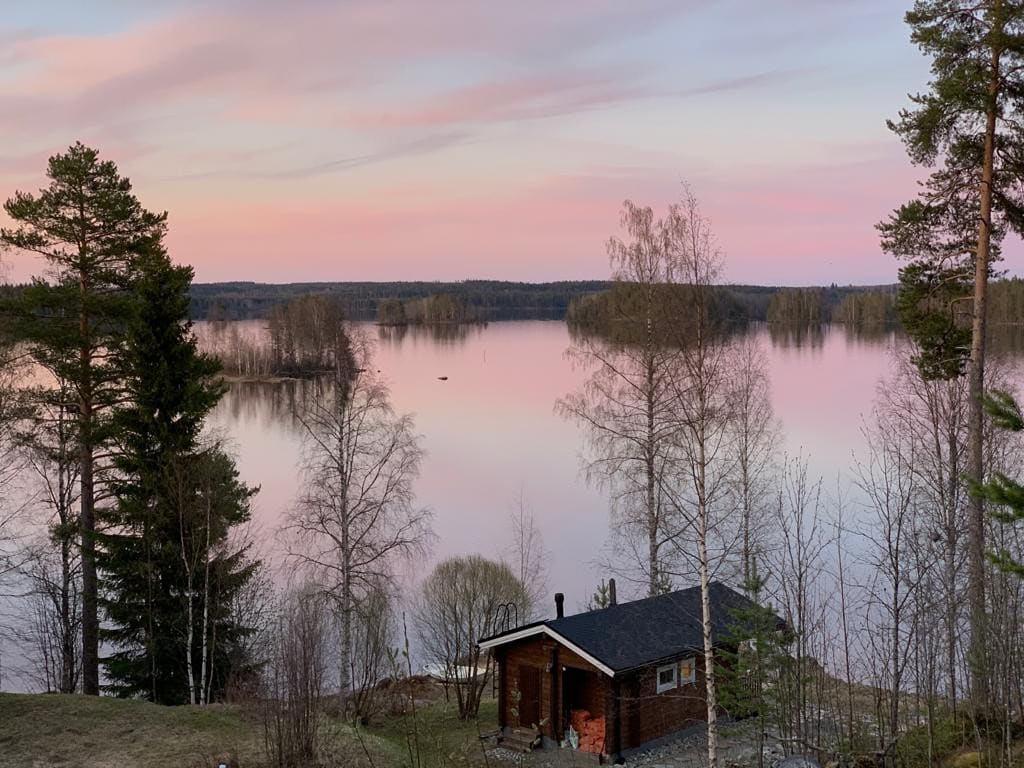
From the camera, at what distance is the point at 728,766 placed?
15.2m

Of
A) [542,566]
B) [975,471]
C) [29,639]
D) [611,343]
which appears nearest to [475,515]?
[542,566]

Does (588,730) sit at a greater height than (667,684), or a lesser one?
lesser

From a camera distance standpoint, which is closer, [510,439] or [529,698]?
[529,698]

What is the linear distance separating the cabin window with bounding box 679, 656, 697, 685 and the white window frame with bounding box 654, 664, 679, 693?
137mm

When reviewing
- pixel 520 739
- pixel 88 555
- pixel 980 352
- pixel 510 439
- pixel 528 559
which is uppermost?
pixel 980 352

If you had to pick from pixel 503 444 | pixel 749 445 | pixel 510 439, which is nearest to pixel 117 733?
pixel 749 445

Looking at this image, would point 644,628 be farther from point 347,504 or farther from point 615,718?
point 347,504

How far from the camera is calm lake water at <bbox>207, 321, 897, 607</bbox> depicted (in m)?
33.2

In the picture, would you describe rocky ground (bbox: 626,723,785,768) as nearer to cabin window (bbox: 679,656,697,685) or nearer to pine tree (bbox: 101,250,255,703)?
cabin window (bbox: 679,656,697,685)

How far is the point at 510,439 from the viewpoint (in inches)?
1898

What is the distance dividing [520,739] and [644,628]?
338 cm

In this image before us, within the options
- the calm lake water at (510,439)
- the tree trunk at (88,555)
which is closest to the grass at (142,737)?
the tree trunk at (88,555)

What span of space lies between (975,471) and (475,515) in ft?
78.8

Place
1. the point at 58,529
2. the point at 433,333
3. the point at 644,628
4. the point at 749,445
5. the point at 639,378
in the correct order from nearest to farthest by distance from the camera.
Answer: the point at 644,628, the point at 58,529, the point at 639,378, the point at 749,445, the point at 433,333
